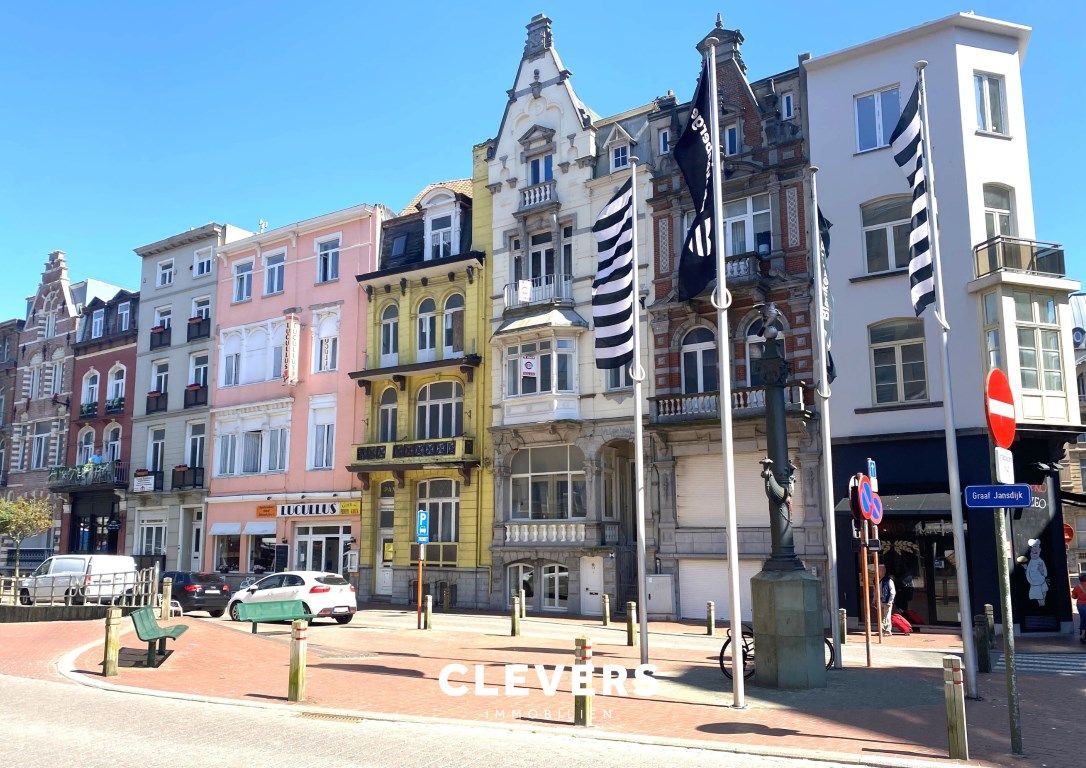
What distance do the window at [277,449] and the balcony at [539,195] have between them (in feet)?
47.3

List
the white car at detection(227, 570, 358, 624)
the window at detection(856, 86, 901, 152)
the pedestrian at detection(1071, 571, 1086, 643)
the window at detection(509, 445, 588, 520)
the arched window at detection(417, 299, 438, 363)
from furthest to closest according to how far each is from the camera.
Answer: the arched window at detection(417, 299, 438, 363) → the window at detection(509, 445, 588, 520) → the window at detection(856, 86, 901, 152) → the white car at detection(227, 570, 358, 624) → the pedestrian at detection(1071, 571, 1086, 643)

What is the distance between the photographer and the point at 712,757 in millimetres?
8914

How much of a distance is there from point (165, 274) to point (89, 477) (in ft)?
34.7

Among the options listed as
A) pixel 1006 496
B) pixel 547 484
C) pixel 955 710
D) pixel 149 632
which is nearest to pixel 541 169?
pixel 547 484

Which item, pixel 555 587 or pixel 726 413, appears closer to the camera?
pixel 726 413

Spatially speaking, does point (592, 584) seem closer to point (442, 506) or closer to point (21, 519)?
point (442, 506)

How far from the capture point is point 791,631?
40.8 ft

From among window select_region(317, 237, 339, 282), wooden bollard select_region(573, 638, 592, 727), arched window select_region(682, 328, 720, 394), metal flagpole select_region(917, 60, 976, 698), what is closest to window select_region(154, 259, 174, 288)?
window select_region(317, 237, 339, 282)

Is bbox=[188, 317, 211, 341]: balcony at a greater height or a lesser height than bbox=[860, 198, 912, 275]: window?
greater

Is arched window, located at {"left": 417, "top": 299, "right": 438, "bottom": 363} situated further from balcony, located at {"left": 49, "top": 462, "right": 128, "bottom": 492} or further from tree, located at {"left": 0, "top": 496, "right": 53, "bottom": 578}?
tree, located at {"left": 0, "top": 496, "right": 53, "bottom": 578}

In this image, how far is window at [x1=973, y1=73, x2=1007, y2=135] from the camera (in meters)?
24.9

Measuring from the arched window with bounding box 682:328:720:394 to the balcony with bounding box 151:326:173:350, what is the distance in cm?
2680

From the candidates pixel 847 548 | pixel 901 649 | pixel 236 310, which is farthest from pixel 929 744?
pixel 236 310

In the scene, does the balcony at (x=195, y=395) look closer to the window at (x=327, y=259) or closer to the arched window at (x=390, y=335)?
the window at (x=327, y=259)
